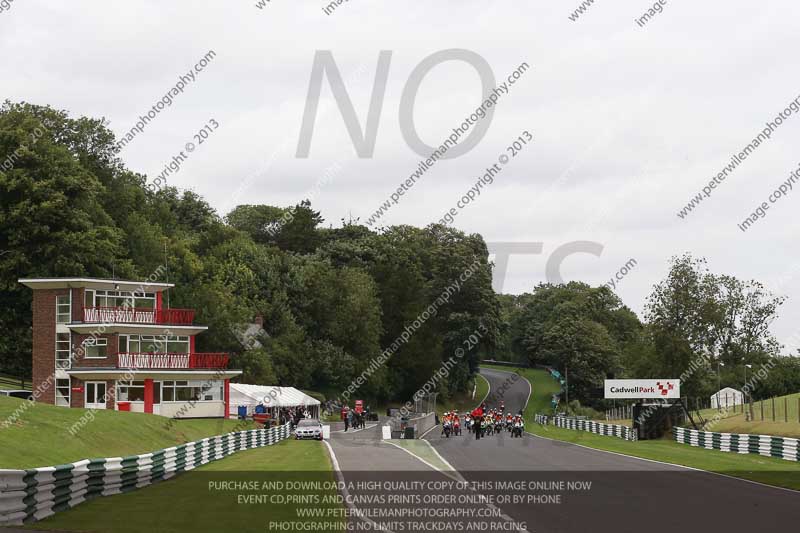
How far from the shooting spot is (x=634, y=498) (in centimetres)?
2089

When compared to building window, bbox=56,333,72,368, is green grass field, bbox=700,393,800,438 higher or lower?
lower

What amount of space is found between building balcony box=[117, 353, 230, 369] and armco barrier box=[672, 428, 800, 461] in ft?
87.7

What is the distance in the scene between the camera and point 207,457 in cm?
3556

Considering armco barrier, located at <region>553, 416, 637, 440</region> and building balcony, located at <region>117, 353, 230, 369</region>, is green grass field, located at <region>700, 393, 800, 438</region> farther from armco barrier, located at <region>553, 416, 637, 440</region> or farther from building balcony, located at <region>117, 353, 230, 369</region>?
building balcony, located at <region>117, 353, 230, 369</region>

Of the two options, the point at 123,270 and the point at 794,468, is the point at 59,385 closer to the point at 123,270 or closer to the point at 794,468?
the point at 123,270

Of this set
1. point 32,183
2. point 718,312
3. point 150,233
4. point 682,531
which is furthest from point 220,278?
point 682,531

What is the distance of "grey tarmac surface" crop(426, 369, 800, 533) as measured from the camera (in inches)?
652

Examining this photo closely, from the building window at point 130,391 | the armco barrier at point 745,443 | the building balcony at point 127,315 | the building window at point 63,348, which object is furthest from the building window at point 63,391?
the armco barrier at point 745,443

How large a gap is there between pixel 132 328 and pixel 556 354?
8183 cm

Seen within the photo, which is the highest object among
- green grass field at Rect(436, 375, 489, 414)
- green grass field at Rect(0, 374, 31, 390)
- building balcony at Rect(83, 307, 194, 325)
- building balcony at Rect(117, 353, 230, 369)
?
building balcony at Rect(83, 307, 194, 325)

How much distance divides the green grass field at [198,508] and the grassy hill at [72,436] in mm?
3799

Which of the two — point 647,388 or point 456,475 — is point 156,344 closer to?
point 647,388

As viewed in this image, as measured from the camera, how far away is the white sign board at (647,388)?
62875 millimetres

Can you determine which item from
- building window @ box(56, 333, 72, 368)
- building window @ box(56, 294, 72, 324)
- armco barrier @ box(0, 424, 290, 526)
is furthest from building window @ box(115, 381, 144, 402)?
armco barrier @ box(0, 424, 290, 526)
